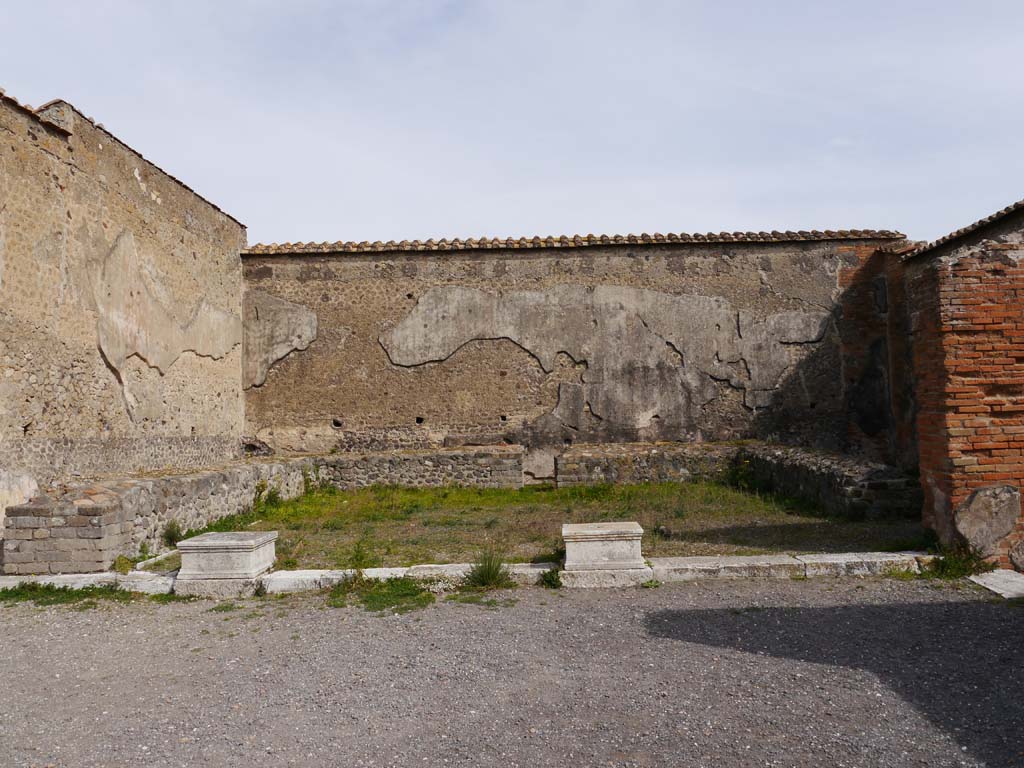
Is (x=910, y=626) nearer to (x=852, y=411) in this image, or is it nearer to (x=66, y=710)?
(x=66, y=710)

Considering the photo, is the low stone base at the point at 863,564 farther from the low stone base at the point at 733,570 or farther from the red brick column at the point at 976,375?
the red brick column at the point at 976,375

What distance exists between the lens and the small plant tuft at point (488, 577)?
→ 510 centimetres

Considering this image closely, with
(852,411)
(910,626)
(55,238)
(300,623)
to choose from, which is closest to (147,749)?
(300,623)

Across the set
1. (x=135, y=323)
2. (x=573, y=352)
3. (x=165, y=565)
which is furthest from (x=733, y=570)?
(x=135, y=323)

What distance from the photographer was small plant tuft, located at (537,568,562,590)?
16.7ft

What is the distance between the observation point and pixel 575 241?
1188 centimetres

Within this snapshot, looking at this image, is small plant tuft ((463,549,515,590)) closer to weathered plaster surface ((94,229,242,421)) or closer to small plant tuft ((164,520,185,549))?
small plant tuft ((164,520,185,549))

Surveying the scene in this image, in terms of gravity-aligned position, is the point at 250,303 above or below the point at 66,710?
above

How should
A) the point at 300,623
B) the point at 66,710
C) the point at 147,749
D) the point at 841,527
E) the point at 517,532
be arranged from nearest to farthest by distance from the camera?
the point at 147,749 < the point at 66,710 < the point at 300,623 < the point at 841,527 < the point at 517,532

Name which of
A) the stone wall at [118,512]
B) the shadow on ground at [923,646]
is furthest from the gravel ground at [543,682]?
the stone wall at [118,512]

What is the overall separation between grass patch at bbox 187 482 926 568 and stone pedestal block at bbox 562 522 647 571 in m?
0.37

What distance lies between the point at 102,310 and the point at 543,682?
7.11 m

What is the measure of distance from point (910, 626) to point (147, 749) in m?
3.64

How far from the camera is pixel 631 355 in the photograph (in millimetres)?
11820
